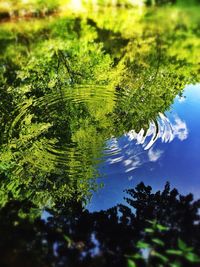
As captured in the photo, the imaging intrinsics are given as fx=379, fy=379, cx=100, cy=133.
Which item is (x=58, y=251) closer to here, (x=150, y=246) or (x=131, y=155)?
(x=150, y=246)

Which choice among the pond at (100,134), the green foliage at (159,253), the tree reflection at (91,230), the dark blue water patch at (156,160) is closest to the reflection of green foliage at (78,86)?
the pond at (100,134)

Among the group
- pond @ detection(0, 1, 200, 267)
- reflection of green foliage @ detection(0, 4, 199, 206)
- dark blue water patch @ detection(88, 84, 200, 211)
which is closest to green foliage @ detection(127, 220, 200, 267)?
pond @ detection(0, 1, 200, 267)

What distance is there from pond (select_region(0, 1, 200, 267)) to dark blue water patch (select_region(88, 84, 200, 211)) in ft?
0.09

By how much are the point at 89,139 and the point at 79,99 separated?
1965mm

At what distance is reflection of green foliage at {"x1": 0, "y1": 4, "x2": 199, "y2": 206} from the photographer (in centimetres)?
849

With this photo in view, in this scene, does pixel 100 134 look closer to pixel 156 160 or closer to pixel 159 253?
pixel 156 160

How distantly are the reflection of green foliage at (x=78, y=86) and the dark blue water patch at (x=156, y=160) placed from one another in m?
0.38

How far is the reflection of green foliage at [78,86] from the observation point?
849 centimetres

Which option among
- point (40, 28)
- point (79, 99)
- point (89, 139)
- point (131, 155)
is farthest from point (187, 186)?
point (40, 28)

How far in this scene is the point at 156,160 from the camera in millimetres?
8484

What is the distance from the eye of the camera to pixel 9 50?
13.2m

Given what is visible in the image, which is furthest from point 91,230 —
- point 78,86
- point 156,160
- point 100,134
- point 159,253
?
point 78,86

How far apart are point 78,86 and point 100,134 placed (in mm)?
2700

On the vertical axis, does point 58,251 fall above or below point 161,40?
below
